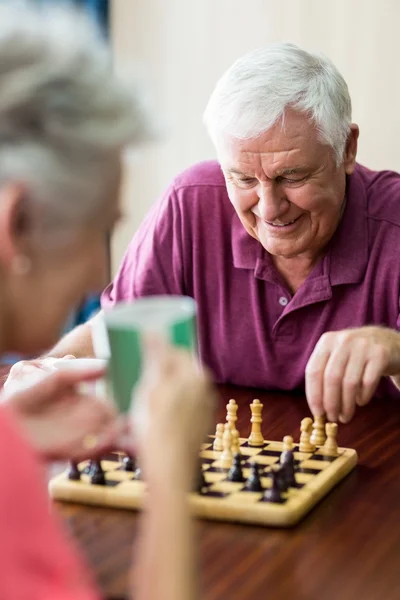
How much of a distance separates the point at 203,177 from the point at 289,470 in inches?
46.7

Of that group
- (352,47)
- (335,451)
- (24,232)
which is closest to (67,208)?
(24,232)

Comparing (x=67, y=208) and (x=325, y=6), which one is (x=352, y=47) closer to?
(x=325, y=6)

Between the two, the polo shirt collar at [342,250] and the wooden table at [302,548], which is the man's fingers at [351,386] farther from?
the polo shirt collar at [342,250]

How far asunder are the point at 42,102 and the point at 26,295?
215 mm

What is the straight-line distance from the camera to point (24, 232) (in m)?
1.11

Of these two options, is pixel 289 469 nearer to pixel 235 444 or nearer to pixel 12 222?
pixel 235 444

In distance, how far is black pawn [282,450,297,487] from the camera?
5.59ft

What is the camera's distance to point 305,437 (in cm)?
193

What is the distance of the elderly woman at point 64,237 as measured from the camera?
1030mm

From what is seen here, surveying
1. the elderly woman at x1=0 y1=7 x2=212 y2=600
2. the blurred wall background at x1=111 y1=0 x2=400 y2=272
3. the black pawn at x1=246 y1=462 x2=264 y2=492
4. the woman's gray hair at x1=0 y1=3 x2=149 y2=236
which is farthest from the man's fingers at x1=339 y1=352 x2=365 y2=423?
the blurred wall background at x1=111 y1=0 x2=400 y2=272

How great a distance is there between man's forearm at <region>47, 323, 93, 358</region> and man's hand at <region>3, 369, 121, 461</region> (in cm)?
94

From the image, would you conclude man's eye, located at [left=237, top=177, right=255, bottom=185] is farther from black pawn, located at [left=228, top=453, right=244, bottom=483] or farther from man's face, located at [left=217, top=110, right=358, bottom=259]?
black pawn, located at [left=228, top=453, right=244, bottom=483]

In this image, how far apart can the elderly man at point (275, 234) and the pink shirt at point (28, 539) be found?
1.27 meters

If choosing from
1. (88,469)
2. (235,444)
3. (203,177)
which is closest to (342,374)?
(235,444)
